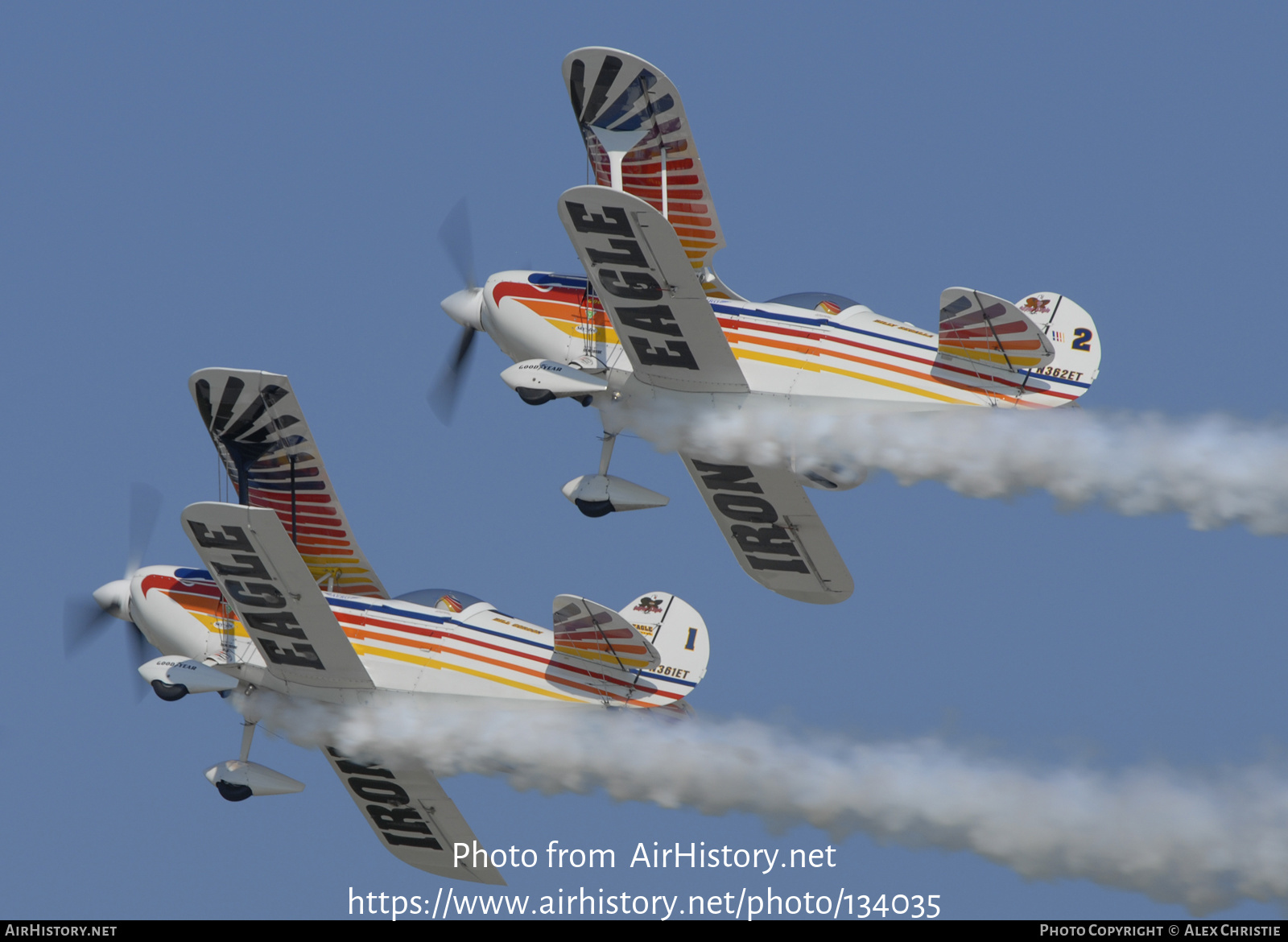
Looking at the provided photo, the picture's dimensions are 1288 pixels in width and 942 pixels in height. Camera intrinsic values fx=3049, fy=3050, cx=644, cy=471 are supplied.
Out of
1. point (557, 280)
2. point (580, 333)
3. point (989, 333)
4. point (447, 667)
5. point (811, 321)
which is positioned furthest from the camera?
point (557, 280)

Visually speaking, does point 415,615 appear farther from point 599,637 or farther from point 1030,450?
point 1030,450

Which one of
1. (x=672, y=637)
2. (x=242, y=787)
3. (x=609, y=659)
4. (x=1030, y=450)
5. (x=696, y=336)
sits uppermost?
(x=696, y=336)

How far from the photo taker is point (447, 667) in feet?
108

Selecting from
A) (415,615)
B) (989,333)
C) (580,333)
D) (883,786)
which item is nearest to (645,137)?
(580,333)

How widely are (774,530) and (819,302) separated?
305 centimetres

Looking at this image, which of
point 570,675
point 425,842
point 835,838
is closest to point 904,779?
point 835,838

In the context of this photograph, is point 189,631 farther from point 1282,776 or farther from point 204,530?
point 1282,776

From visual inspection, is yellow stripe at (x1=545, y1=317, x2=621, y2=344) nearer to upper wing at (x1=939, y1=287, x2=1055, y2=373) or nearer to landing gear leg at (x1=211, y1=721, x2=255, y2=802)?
→ upper wing at (x1=939, y1=287, x2=1055, y2=373)

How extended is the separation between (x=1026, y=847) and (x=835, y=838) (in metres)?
2.26

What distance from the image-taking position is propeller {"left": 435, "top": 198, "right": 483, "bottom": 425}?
117ft

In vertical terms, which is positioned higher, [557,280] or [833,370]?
[557,280]

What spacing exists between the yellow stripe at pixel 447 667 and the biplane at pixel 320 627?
0.01 m

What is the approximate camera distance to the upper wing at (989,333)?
32.3 meters

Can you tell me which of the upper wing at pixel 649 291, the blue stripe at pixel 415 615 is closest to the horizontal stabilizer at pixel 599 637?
the blue stripe at pixel 415 615
